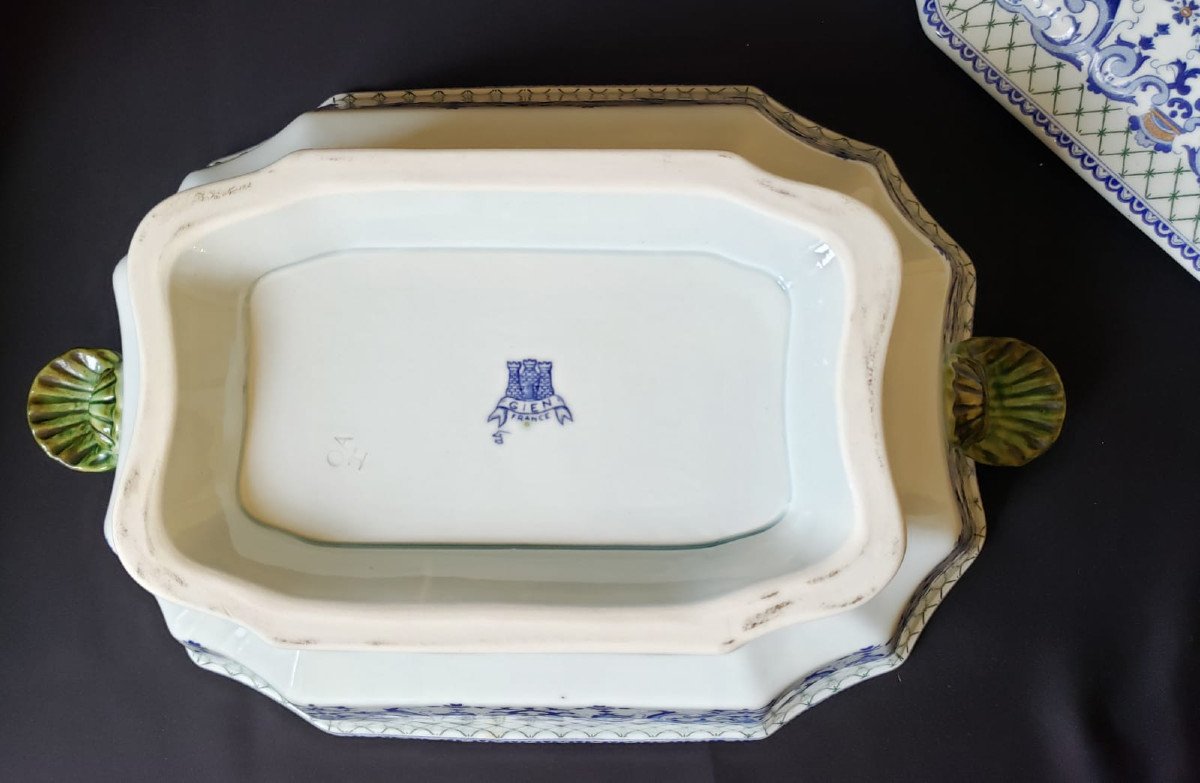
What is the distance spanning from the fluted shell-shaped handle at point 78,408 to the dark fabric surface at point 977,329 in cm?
4

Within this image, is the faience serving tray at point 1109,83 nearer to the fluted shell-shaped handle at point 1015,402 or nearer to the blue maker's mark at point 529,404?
the fluted shell-shaped handle at point 1015,402

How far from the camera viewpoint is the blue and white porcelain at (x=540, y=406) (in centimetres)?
42

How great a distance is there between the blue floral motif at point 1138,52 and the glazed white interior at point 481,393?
8.7 inches

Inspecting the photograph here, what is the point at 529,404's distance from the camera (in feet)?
1.50

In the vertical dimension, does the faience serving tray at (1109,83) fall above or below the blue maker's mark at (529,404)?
above

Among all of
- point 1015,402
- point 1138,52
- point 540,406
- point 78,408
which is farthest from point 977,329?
point 78,408

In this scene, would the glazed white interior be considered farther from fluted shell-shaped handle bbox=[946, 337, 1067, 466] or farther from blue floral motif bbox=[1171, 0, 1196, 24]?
blue floral motif bbox=[1171, 0, 1196, 24]

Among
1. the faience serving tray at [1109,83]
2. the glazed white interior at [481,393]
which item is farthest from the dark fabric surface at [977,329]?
the glazed white interior at [481,393]

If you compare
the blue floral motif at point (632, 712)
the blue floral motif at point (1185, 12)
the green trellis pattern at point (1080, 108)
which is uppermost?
the blue floral motif at point (1185, 12)

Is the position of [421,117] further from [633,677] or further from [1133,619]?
[1133,619]

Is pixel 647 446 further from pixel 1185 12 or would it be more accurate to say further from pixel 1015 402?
pixel 1185 12

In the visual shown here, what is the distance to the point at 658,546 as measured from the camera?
45cm

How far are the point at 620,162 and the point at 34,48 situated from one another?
17.2 inches

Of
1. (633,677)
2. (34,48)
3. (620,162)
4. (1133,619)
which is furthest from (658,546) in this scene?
(34,48)
